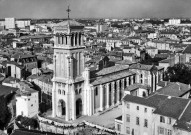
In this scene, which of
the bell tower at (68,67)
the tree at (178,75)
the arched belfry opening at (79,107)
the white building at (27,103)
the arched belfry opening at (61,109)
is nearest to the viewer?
the bell tower at (68,67)

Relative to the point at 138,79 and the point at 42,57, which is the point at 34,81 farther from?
the point at 42,57

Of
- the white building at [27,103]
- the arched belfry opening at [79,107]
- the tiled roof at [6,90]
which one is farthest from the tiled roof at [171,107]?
the tiled roof at [6,90]

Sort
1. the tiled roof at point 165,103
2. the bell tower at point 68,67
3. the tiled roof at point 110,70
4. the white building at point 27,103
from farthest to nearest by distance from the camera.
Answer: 1. the tiled roof at point 110,70
2. the white building at point 27,103
3. the bell tower at point 68,67
4. the tiled roof at point 165,103

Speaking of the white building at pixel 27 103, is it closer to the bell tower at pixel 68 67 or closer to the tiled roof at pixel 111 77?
the bell tower at pixel 68 67

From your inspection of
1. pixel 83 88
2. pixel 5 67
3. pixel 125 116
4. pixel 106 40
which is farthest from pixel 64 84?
pixel 106 40

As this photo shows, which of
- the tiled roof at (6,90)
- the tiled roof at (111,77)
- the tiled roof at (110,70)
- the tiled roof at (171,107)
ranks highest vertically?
the tiled roof at (110,70)

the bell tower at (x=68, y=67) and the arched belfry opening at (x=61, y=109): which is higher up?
the bell tower at (x=68, y=67)

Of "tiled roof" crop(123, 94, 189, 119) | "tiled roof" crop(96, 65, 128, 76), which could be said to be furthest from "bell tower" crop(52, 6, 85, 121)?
"tiled roof" crop(123, 94, 189, 119)
